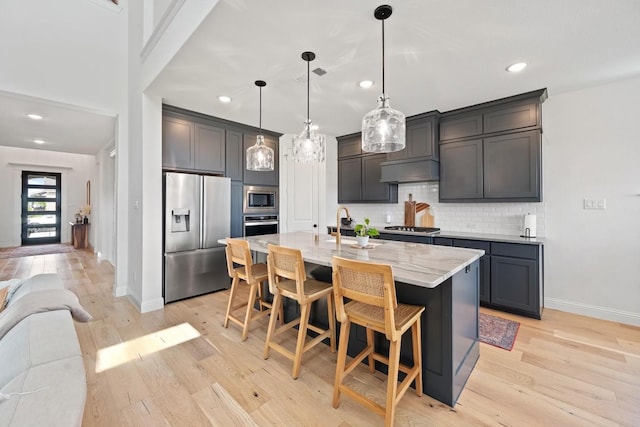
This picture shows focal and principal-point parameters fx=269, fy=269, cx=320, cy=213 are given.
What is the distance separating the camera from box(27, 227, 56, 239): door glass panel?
7840 millimetres

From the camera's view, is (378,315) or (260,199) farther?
(260,199)

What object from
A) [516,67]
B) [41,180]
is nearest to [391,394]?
[516,67]

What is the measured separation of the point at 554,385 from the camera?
188 centimetres

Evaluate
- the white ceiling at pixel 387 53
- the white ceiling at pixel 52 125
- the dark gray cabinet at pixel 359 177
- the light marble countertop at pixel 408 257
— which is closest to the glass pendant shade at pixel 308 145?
the white ceiling at pixel 387 53

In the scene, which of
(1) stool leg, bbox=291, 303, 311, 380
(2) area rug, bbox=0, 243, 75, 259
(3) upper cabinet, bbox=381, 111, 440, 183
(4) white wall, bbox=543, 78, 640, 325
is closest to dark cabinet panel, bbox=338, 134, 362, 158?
(3) upper cabinet, bbox=381, 111, 440, 183

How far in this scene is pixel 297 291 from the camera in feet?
6.48

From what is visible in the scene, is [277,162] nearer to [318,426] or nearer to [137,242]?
[137,242]

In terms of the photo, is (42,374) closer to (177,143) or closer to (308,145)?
(308,145)

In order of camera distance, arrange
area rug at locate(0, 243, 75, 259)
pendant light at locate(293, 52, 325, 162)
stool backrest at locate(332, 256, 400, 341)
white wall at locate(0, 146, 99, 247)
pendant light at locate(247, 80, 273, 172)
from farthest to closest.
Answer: white wall at locate(0, 146, 99, 247), area rug at locate(0, 243, 75, 259), pendant light at locate(247, 80, 273, 172), pendant light at locate(293, 52, 325, 162), stool backrest at locate(332, 256, 400, 341)

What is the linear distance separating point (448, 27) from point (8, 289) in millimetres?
3513

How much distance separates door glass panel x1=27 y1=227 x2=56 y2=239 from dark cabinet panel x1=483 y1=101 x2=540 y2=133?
11449 millimetres

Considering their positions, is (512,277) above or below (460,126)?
below

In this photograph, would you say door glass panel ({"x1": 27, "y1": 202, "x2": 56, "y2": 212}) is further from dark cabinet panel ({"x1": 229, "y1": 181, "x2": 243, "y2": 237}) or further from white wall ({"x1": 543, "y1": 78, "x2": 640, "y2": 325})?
white wall ({"x1": 543, "y1": 78, "x2": 640, "y2": 325})

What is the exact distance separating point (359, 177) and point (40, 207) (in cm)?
955
